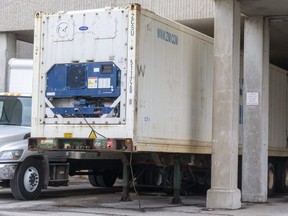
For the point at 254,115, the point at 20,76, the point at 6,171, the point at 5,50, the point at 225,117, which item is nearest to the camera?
the point at 225,117

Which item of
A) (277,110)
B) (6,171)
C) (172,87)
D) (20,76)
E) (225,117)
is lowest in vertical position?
(6,171)

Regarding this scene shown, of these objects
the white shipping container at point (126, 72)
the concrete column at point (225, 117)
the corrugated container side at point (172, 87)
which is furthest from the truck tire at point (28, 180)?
the concrete column at point (225, 117)

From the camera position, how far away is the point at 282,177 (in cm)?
1788

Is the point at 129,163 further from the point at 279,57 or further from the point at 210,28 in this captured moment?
the point at 279,57

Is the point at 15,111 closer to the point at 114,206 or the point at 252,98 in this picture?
the point at 114,206

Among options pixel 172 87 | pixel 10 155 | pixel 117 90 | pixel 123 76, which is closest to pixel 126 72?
pixel 123 76

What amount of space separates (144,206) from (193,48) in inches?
152

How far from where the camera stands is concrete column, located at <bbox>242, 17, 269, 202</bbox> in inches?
555

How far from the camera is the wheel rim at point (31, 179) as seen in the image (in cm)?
1321

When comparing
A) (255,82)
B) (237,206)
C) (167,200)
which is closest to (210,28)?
(255,82)

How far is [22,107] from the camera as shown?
14.2m

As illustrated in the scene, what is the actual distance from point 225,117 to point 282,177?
654 cm

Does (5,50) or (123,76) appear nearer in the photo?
(123,76)

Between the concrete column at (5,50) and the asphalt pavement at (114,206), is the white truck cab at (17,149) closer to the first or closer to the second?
the asphalt pavement at (114,206)
